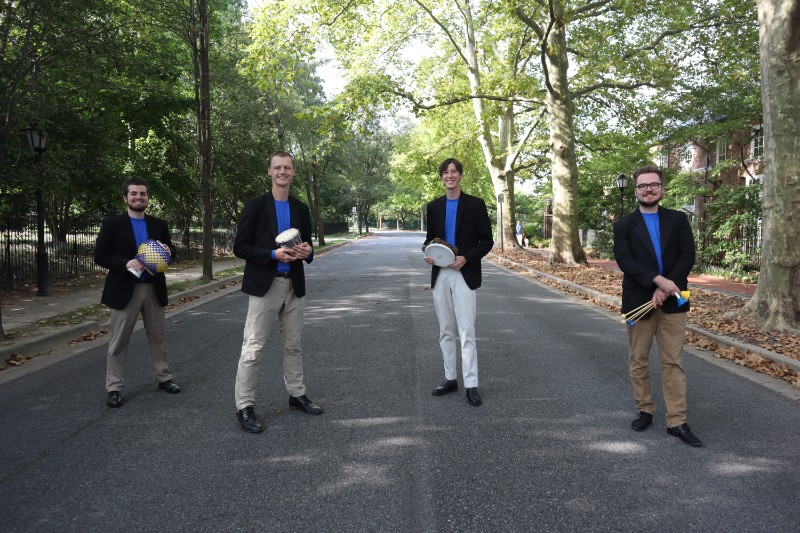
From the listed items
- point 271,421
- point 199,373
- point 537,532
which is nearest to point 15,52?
point 199,373

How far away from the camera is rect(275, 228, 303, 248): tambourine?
4.02 m

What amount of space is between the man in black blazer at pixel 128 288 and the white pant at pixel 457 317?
2.49 metres

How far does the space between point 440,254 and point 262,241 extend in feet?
4.81

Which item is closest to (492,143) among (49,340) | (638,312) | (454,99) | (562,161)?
(454,99)

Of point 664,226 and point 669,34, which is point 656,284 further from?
point 669,34

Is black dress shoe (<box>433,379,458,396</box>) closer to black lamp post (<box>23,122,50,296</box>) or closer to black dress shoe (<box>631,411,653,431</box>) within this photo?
black dress shoe (<box>631,411,653,431</box>)

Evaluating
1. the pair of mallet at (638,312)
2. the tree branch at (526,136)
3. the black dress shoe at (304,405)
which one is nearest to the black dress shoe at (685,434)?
the pair of mallet at (638,312)

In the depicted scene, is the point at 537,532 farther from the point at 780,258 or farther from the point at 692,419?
the point at 780,258

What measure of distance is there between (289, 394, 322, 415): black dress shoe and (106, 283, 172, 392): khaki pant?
139cm

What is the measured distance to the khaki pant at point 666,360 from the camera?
392cm

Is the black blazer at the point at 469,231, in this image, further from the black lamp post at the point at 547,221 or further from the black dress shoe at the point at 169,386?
the black lamp post at the point at 547,221

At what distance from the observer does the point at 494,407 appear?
14.9ft

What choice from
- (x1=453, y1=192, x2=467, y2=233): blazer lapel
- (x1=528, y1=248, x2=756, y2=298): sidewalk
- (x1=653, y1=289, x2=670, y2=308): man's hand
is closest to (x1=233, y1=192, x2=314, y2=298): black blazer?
(x1=453, y1=192, x2=467, y2=233): blazer lapel

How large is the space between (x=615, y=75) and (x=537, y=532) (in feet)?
62.0
